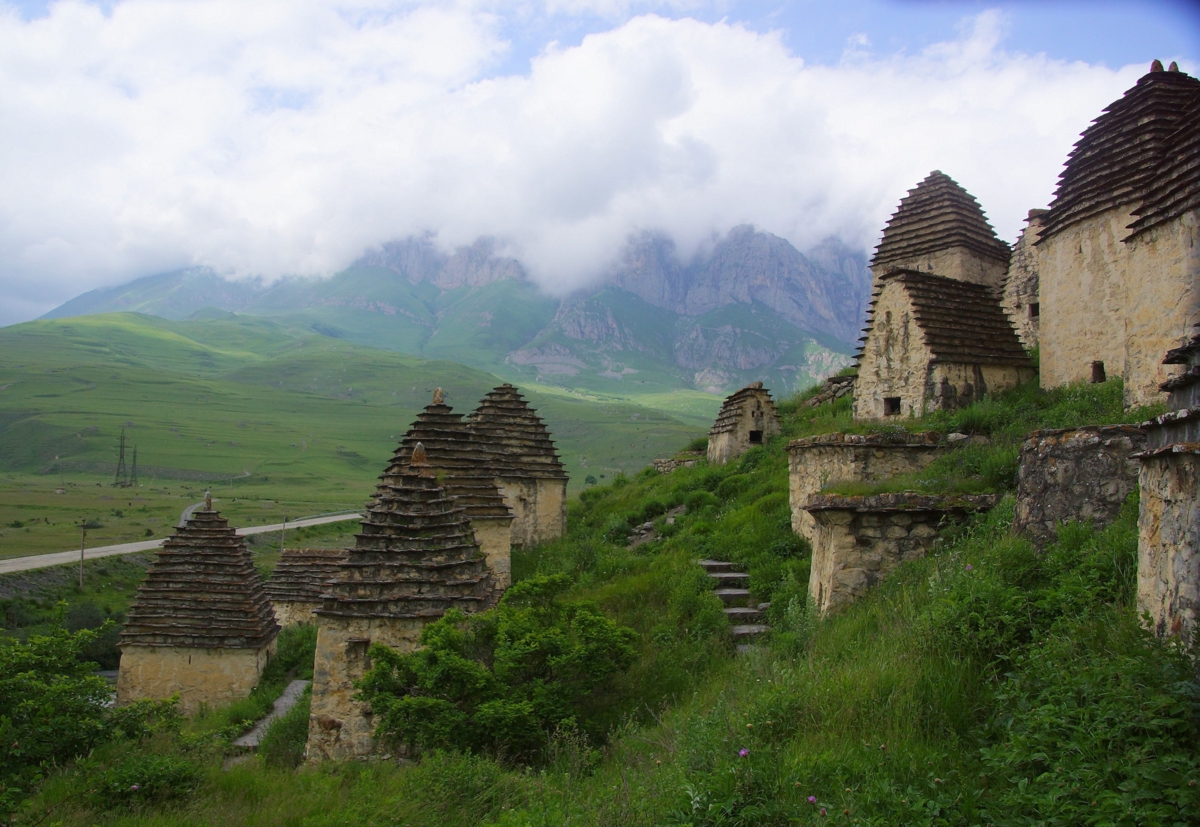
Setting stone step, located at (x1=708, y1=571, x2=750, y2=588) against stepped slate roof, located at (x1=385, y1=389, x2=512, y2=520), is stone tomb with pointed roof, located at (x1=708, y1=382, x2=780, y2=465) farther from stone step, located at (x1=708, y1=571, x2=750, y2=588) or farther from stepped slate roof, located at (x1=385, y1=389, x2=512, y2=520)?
stone step, located at (x1=708, y1=571, x2=750, y2=588)

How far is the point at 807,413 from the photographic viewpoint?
28.1m

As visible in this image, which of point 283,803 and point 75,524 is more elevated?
point 283,803

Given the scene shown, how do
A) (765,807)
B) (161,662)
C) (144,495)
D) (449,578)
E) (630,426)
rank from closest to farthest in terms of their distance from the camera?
(765,807) < (449,578) < (161,662) < (144,495) < (630,426)

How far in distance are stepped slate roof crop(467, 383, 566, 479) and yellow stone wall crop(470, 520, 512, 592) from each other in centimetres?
379

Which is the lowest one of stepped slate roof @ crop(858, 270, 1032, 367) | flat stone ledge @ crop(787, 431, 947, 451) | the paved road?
the paved road

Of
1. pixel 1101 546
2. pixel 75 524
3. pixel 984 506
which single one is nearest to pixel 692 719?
pixel 1101 546

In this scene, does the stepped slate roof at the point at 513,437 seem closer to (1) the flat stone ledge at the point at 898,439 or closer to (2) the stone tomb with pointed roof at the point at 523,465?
(2) the stone tomb with pointed roof at the point at 523,465

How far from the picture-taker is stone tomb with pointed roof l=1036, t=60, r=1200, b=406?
40.2 feet

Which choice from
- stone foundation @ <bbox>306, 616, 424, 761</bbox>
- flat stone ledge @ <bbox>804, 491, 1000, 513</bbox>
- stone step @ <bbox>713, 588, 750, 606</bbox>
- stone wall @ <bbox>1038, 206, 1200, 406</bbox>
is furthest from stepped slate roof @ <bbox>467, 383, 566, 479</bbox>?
flat stone ledge @ <bbox>804, 491, 1000, 513</bbox>

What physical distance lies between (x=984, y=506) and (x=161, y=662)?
1647 cm

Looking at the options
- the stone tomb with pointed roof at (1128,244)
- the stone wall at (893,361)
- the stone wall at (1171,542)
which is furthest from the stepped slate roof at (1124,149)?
the stone wall at (1171,542)

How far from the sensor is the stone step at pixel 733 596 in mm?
12930

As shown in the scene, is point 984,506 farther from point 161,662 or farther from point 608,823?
point 161,662

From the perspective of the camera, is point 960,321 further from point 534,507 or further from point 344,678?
point 344,678
